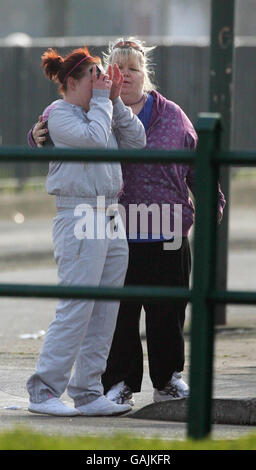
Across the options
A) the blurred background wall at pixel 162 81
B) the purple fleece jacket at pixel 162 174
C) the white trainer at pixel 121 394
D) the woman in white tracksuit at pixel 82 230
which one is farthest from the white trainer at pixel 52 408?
the blurred background wall at pixel 162 81

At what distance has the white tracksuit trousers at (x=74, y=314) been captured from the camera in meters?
5.61

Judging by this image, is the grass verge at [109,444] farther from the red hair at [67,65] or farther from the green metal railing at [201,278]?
the red hair at [67,65]

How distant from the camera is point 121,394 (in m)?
6.05

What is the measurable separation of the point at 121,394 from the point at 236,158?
2.25 meters

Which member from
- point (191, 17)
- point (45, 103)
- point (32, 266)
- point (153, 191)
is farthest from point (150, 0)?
point (153, 191)

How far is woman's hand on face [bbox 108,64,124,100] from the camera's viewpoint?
5.72 meters

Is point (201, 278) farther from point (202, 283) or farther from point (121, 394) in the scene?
point (121, 394)

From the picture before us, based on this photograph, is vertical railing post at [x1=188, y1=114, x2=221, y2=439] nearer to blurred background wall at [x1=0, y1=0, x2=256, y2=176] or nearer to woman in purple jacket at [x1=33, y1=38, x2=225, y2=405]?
woman in purple jacket at [x1=33, y1=38, x2=225, y2=405]

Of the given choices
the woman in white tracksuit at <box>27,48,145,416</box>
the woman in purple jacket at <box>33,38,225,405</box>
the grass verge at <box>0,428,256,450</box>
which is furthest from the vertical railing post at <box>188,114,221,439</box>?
the woman in purple jacket at <box>33,38,225,405</box>

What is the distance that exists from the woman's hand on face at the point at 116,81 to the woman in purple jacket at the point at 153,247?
0.28 m

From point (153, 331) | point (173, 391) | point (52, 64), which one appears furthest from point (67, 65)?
point (173, 391)

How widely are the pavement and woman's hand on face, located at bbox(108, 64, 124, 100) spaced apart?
1274 mm
